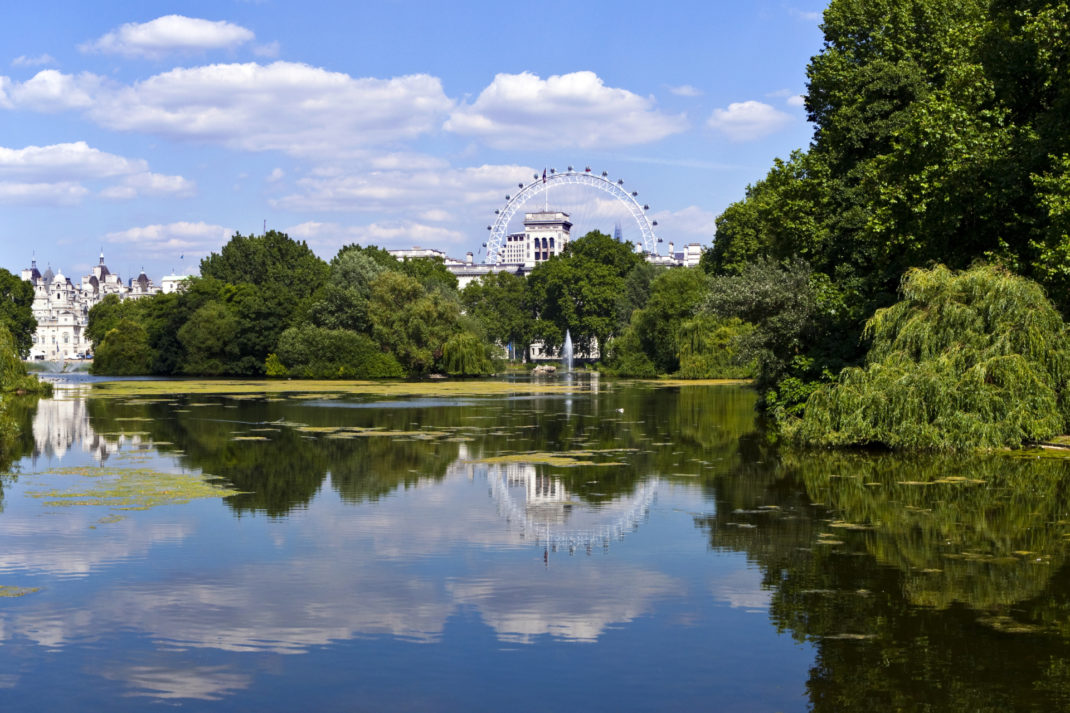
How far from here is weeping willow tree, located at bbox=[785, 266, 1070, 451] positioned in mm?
22734

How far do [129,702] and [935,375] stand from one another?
63.4 ft

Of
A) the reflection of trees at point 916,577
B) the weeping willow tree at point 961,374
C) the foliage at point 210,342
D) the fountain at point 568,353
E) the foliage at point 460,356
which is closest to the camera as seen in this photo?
the reflection of trees at point 916,577

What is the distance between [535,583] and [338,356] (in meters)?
65.1

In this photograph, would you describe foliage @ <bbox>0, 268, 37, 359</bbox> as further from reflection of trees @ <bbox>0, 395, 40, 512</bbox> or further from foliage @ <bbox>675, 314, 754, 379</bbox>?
reflection of trees @ <bbox>0, 395, 40, 512</bbox>

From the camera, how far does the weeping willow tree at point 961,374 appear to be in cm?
2273

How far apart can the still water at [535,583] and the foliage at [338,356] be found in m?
50.8

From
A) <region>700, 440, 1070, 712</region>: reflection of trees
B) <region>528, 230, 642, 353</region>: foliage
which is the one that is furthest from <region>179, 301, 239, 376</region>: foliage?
<region>700, 440, 1070, 712</region>: reflection of trees

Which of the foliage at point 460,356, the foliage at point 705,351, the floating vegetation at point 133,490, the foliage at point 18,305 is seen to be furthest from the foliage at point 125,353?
the floating vegetation at point 133,490

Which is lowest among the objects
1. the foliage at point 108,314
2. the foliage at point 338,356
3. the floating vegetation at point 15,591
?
the floating vegetation at point 15,591

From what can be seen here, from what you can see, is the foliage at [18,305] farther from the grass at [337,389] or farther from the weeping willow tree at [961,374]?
the weeping willow tree at [961,374]

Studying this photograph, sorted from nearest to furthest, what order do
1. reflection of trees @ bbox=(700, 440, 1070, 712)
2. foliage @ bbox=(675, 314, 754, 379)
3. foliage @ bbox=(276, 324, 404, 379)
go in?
1. reflection of trees @ bbox=(700, 440, 1070, 712)
2. foliage @ bbox=(675, 314, 754, 379)
3. foliage @ bbox=(276, 324, 404, 379)

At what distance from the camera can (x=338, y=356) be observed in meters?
75.2

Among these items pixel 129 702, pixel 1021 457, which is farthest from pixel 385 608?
pixel 1021 457

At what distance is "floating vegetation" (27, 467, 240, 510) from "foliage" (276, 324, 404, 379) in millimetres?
53148
